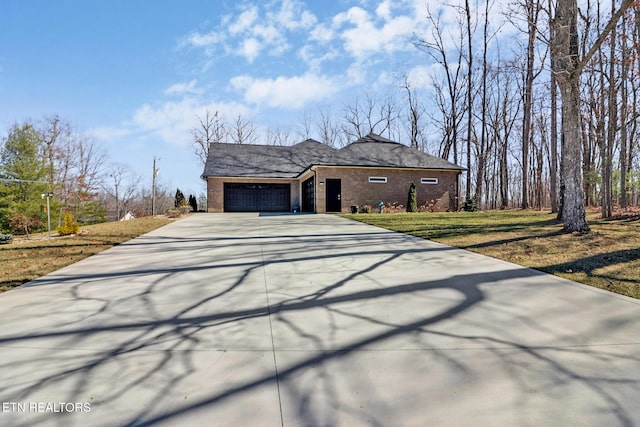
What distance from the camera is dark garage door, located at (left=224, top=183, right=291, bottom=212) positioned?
2298cm

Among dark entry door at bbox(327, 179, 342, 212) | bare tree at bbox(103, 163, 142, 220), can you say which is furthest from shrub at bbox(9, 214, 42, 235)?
dark entry door at bbox(327, 179, 342, 212)

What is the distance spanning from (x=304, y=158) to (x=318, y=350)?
23.5 meters

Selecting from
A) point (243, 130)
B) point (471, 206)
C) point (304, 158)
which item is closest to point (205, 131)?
point (243, 130)

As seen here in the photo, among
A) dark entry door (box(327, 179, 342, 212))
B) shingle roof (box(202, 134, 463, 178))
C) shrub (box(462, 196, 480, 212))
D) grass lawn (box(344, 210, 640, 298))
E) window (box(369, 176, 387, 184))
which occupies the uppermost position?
shingle roof (box(202, 134, 463, 178))

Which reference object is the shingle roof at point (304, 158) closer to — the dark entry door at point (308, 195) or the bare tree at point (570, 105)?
the dark entry door at point (308, 195)

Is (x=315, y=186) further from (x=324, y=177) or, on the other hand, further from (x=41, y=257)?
(x=41, y=257)

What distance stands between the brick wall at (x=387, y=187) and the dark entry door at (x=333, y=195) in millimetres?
512

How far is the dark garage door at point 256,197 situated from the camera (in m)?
23.0

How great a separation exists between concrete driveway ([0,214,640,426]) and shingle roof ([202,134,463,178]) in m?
14.3

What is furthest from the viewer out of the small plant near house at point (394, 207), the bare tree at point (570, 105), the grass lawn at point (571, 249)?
the small plant near house at point (394, 207)

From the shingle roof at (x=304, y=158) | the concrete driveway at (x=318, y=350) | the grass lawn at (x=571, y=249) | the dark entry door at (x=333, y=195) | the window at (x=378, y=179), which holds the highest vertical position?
the shingle roof at (x=304, y=158)

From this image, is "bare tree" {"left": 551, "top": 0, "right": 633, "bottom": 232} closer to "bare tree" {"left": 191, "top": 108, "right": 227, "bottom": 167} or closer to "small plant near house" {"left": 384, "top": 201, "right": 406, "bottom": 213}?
"small plant near house" {"left": 384, "top": 201, "right": 406, "bottom": 213}

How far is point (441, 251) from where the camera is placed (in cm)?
642

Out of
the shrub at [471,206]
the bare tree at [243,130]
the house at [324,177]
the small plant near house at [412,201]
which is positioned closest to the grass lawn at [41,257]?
the house at [324,177]
